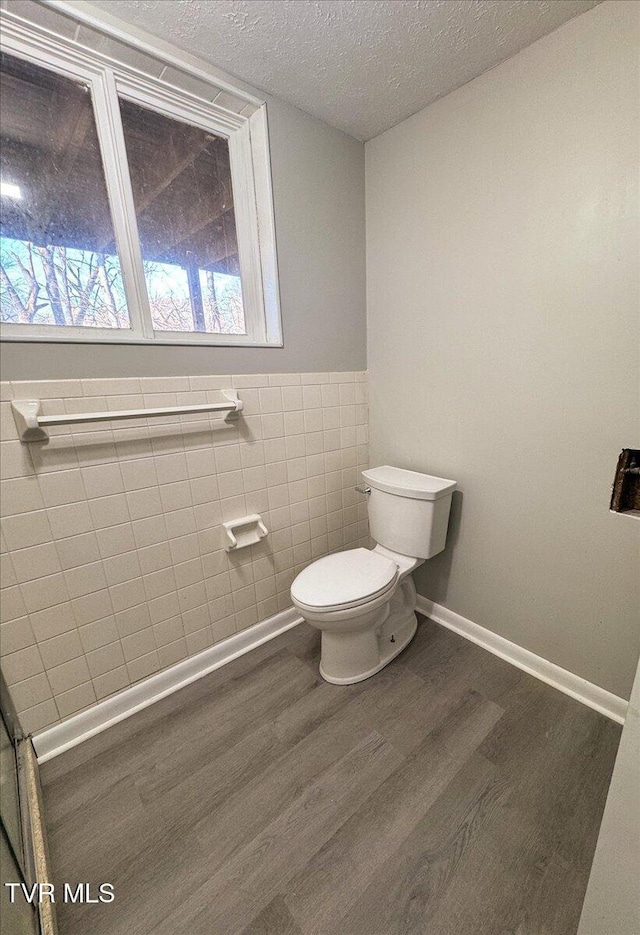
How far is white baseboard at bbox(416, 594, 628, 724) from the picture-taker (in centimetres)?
127

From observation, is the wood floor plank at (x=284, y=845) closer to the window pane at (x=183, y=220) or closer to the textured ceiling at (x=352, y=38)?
the window pane at (x=183, y=220)

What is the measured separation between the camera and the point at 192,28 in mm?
1042

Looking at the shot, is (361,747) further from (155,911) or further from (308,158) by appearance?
(308,158)

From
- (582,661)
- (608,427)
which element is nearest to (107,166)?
(608,427)

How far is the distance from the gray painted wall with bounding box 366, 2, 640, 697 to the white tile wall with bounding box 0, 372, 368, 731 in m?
0.57

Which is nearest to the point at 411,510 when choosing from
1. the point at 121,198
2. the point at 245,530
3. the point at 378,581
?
the point at 378,581

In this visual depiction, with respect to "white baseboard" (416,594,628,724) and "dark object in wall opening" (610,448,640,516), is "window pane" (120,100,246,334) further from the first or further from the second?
"white baseboard" (416,594,628,724)

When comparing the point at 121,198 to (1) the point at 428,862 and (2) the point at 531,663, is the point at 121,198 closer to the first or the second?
(1) the point at 428,862

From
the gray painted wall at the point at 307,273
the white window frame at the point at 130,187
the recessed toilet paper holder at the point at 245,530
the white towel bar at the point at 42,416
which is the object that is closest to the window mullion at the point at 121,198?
the white window frame at the point at 130,187

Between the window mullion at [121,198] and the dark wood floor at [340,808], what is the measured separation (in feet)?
4.85

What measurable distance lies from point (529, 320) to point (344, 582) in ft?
3.81

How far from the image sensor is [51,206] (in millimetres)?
1065

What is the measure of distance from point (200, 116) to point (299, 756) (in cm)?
226

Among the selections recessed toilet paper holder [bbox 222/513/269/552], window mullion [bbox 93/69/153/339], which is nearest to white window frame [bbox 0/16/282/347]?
window mullion [bbox 93/69/153/339]
